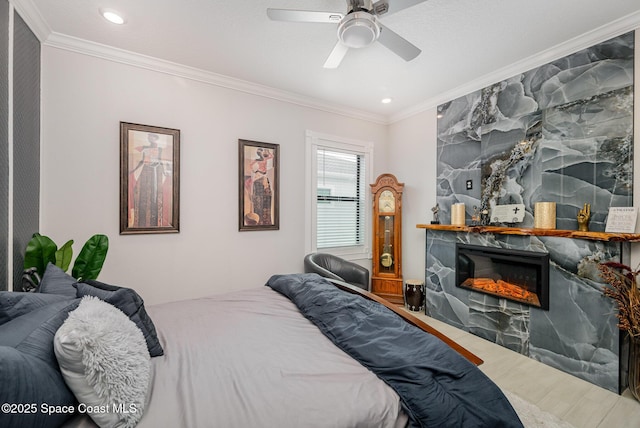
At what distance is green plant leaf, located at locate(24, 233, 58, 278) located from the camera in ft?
6.23

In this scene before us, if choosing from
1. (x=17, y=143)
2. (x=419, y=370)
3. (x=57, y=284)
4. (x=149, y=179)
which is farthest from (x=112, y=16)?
(x=419, y=370)

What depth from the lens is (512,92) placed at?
2.89 m

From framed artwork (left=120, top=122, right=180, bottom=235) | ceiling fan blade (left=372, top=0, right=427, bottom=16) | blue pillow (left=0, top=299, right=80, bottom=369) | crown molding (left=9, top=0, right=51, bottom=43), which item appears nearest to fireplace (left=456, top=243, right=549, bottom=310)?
ceiling fan blade (left=372, top=0, right=427, bottom=16)

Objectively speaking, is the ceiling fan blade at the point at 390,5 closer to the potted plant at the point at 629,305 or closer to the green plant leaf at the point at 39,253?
the potted plant at the point at 629,305

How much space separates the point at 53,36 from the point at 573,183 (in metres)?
4.60

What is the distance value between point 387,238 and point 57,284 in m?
3.54

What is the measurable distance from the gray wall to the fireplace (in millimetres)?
3931

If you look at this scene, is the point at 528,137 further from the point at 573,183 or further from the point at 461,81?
the point at 461,81

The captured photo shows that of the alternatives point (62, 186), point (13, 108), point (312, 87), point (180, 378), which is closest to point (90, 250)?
point (62, 186)

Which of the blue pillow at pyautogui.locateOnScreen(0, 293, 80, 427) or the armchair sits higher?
the blue pillow at pyautogui.locateOnScreen(0, 293, 80, 427)

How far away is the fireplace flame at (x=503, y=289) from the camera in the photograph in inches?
104

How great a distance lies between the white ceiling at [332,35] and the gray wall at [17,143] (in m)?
0.25

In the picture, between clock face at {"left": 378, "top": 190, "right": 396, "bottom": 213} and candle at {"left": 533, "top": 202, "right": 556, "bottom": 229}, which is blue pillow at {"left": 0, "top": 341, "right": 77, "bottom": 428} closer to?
candle at {"left": 533, "top": 202, "right": 556, "bottom": 229}

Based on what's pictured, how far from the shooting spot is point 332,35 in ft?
7.71
